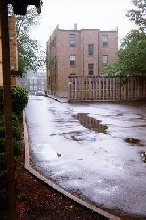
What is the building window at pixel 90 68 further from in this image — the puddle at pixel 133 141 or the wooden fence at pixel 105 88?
the puddle at pixel 133 141

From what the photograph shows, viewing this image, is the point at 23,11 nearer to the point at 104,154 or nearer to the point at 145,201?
the point at 145,201

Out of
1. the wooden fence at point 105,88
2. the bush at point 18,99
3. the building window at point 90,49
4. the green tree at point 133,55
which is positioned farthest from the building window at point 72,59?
the bush at point 18,99

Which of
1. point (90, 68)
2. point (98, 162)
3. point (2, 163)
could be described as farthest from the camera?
point (90, 68)

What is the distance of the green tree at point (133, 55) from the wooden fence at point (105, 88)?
3.72 ft

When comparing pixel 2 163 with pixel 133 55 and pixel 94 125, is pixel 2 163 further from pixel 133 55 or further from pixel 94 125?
pixel 133 55

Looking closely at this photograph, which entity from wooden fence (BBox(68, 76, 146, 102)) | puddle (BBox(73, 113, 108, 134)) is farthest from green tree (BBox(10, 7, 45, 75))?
puddle (BBox(73, 113, 108, 134))

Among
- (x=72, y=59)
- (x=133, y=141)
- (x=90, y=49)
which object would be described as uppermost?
(x=90, y=49)

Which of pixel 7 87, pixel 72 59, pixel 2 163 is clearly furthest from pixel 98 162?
pixel 72 59

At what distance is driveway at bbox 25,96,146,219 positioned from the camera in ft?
21.3

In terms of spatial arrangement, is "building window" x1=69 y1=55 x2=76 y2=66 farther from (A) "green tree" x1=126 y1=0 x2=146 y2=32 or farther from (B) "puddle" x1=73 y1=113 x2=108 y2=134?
(B) "puddle" x1=73 y1=113 x2=108 y2=134

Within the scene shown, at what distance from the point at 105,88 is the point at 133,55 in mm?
5097

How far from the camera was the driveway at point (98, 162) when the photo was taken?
21.3ft

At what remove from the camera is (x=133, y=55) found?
32.9 m

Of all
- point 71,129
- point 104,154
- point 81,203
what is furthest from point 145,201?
point 71,129
